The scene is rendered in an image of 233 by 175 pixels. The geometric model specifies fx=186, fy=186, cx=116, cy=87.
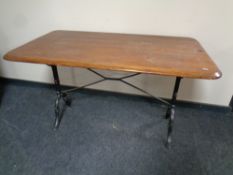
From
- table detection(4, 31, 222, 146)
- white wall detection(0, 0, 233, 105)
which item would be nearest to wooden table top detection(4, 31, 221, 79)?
table detection(4, 31, 222, 146)

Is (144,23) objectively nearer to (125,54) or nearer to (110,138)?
(125,54)

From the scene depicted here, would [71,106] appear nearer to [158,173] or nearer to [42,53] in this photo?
[42,53]

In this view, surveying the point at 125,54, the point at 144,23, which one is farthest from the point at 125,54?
the point at 144,23

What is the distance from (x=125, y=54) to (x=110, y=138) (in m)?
0.80

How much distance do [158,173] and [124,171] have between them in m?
0.25

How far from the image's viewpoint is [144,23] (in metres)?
1.68

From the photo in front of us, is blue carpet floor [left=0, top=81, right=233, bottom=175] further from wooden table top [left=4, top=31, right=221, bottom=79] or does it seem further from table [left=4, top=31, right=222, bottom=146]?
wooden table top [left=4, top=31, right=221, bottom=79]

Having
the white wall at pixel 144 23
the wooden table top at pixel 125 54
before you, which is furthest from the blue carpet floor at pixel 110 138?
the wooden table top at pixel 125 54

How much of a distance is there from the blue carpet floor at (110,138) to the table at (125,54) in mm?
226

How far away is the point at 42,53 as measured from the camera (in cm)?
124

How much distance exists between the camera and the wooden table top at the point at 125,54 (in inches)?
40.6

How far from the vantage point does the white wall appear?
5.11ft

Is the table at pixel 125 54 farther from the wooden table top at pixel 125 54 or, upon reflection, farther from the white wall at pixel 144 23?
the white wall at pixel 144 23

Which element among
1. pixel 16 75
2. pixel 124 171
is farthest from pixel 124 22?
pixel 16 75
